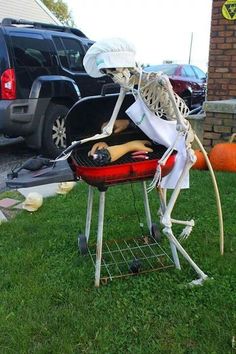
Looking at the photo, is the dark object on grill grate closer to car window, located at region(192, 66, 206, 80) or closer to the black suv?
the black suv

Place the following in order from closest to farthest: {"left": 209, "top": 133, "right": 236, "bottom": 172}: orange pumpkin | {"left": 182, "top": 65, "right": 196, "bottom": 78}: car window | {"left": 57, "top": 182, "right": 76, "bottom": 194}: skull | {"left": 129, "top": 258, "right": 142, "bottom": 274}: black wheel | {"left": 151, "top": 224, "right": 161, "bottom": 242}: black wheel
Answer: {"left": 129, "top": 258, "right": 142, "bottom": 274}: black wheel, {"left": 151, "top": 224, "right": 161, "bottom": 242}: black wheel, {"left": 57, "top": 182, "right": 76, "bottom": 194}: skull, {"left": 209, "top": 133, "right": 236, "bottom": 172}: orange pumpkin, {"left": 182, "top": 65, "right": 196, "bottom": 78}: car window

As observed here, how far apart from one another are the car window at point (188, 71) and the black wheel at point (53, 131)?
299 inches

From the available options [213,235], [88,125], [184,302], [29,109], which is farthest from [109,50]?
[29,109]

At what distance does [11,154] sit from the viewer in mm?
7617

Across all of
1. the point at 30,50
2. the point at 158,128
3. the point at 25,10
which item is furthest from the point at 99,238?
the point at 25,10

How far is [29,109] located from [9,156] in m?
1.38

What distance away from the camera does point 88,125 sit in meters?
3.05

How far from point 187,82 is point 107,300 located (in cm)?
1150

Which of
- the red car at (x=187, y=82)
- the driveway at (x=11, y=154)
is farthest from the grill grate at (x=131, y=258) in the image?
the red car at (x=187, y=82)

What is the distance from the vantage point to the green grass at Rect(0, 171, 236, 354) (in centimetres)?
234

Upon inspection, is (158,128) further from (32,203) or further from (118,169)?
(32,203)

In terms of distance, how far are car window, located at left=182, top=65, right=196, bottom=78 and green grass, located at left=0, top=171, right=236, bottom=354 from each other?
34.6 feet

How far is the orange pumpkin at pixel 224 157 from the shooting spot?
18.1 feet

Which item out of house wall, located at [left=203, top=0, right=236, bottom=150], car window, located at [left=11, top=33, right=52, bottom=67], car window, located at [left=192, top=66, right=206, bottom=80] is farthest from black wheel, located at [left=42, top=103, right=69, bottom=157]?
car window, located at [left=192, top=66, right=206, bottom=80]
